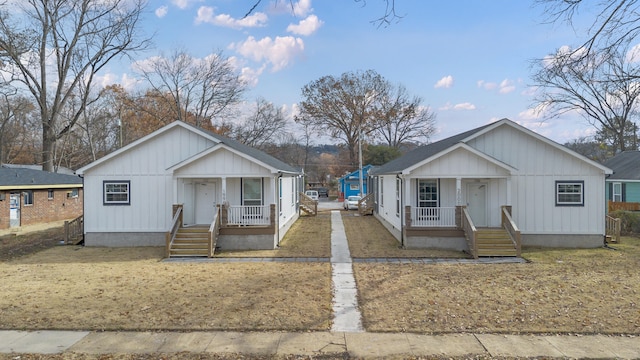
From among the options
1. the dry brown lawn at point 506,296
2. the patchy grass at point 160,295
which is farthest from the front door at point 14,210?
the dry brown lawn at point 506,296

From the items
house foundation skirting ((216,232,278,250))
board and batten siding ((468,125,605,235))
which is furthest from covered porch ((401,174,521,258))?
house foundation skirting ((216,232,278,250))

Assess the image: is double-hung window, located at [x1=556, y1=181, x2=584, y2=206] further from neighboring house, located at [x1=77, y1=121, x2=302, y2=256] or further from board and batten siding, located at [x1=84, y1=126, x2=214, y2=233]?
board and batten siding, located at [x1=84, y1=126, x2=214, y2=233]

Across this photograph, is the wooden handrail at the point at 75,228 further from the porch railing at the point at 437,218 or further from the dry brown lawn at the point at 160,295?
the porch railing at the point at 437,218

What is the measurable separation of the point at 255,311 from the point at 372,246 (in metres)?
8.75

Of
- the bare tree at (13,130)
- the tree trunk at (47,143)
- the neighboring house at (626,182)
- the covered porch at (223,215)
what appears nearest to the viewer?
the covered porch at (223,215)

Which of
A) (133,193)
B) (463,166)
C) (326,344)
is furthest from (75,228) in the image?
(463,166)

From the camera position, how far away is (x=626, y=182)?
2580cm

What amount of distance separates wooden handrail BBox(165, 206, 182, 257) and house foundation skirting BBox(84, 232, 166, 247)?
53.6 inches

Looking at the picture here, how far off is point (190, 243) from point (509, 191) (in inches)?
481

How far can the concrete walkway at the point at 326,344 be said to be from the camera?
6.51 meters

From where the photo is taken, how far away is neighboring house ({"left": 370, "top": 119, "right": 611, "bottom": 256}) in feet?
51.5

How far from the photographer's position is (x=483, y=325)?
7668mm

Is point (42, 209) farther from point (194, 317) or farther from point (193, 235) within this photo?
point (194, 317)

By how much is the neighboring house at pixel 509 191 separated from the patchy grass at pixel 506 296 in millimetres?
2492
